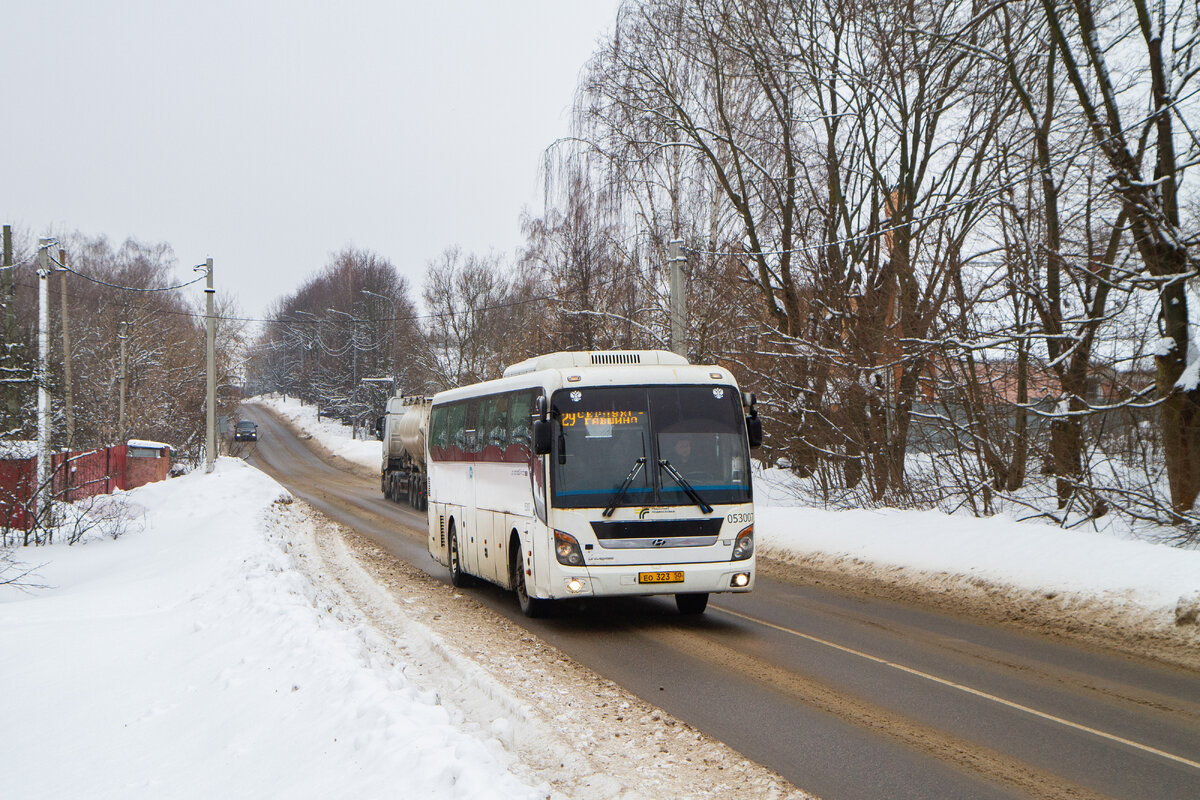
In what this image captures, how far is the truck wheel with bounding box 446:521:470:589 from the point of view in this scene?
15.7 meters

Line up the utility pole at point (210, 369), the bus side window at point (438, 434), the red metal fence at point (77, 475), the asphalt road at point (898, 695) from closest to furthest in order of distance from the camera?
the asphalt road at point (898, 695)
the bus side window at point (438, 434)
the red metal fence at point (77, 475)
the utility pole at point (210, 369)

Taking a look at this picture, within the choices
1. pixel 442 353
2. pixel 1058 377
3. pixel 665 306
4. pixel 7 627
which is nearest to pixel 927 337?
pixel 1058 377

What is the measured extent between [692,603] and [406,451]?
25.2 m

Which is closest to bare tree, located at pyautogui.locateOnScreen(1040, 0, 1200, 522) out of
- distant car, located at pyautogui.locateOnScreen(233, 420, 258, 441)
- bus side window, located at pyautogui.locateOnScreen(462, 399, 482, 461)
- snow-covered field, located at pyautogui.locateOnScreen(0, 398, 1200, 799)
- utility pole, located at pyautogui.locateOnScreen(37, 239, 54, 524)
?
snow-covered field, located at pyautogui.locateOnScreen(0, 398, 1200, 799)

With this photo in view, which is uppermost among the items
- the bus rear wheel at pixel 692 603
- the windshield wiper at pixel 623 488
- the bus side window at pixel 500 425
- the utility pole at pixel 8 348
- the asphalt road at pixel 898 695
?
the utility pole at pixel 8 348

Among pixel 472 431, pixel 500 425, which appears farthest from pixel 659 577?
pixel 472 431

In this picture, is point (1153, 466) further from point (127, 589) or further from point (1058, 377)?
point (127, 589)

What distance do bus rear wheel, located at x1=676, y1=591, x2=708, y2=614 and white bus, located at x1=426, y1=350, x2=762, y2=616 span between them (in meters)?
0.02

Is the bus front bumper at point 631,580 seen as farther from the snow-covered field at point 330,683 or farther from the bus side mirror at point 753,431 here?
the bus side mirror at point 753,431

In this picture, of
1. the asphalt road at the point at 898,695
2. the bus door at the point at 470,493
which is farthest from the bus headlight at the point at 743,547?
the bus door at the point at 470,493

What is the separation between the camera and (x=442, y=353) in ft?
234

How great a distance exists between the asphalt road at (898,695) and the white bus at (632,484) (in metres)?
0.66

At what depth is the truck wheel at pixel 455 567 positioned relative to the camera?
1566 centimetres

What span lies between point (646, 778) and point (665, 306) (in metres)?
23.5
